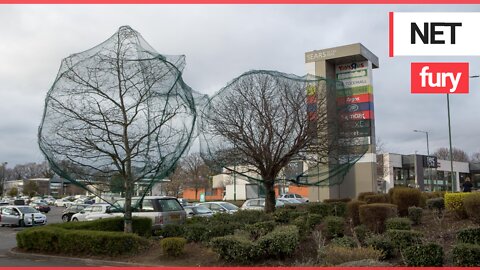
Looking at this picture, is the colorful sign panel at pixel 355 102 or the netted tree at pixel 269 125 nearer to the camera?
the netted tree at pixel 269 125

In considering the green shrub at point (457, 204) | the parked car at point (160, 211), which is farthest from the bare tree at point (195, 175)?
the green shrub at point (457, 204)

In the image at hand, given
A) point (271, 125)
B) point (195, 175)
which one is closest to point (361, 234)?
point (271, 125)

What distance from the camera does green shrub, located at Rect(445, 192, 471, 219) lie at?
13.8 m

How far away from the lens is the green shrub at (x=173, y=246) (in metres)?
11.5

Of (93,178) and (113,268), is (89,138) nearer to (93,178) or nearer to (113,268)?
(93,178)

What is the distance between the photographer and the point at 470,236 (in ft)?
33.7

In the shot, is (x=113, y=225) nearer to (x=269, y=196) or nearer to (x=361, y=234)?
(x=269, y=196)

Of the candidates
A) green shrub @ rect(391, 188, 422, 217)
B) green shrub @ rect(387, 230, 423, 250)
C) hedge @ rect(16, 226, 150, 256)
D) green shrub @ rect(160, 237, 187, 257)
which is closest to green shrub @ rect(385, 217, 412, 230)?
→ green shrub @ rect(387, 230, 423, 250)

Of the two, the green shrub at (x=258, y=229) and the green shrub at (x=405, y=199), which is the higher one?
the green shrub at (x=405, y=199)

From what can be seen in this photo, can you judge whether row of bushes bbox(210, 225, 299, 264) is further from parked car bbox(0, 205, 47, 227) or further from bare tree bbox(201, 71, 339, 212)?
parked car bbox(0, 205, 47, 227)

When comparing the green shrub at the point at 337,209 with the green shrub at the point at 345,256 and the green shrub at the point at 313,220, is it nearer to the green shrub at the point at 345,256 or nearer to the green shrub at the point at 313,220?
the green shrub at the point at 313,220

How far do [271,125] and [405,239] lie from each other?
25.3ft

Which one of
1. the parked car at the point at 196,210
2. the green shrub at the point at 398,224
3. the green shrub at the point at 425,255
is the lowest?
the parked car at the point at 196,210

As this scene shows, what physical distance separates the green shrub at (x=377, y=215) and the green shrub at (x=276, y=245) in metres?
2.93
